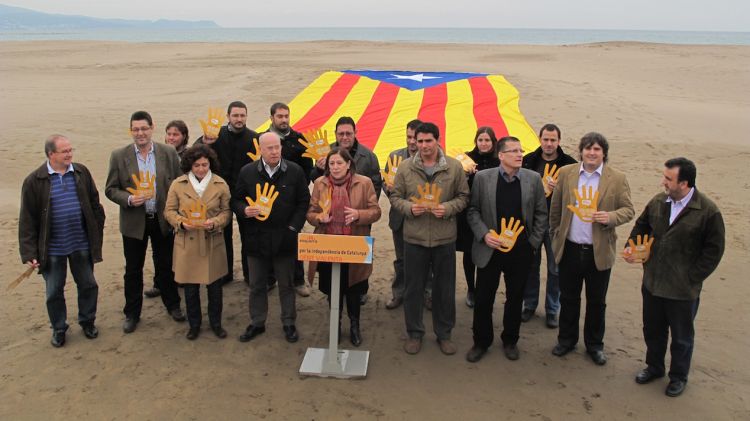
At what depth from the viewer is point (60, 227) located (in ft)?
12.9

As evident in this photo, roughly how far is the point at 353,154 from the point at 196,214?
52.3 inches

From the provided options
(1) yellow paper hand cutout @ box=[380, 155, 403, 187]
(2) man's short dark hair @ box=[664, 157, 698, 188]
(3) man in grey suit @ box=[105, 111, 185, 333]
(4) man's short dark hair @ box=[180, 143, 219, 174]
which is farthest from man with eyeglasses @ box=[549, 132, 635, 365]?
(3) man in grey suit @ box=[105, 111, 185, 333]

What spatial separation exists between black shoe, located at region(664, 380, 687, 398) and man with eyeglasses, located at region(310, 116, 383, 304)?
218 centimetres

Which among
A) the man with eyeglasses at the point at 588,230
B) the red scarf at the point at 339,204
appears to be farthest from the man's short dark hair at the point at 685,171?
the red scarf at the point at 339,204

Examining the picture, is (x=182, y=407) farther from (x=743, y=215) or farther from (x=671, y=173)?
(x=743, y=215)

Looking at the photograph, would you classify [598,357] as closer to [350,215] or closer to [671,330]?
[671,330]

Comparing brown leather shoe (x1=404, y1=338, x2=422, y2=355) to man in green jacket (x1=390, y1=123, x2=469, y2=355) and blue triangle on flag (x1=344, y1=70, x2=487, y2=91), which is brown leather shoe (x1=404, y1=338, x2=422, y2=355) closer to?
man in green jacket (x1=390, y1=123, x2=469, y2=355)

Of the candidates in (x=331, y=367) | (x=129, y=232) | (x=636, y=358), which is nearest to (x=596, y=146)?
(x=636, y=358)

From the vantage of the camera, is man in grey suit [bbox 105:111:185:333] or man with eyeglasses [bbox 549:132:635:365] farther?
man in grey suit [bbox 105:111:185:333]

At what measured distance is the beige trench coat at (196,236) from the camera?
13.1ft

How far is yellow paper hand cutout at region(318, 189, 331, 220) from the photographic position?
12.5 feet

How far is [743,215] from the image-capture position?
7465mm

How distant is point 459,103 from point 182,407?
4.80 metres

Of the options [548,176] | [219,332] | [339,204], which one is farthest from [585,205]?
[219,332]
